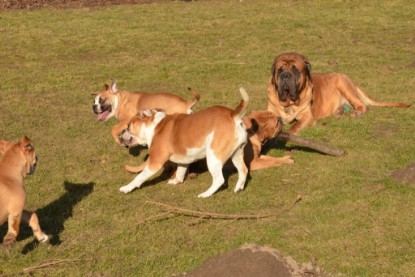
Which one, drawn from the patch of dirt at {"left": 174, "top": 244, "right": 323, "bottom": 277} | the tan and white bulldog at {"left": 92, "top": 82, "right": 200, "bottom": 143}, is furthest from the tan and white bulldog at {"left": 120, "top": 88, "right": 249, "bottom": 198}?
the tan and white bulldog at {"left": 92, "top": 82, "right": 200, "bottom": 143}

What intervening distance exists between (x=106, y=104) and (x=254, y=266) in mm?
6400

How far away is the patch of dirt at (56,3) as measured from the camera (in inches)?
974

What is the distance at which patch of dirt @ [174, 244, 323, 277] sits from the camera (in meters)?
6.52

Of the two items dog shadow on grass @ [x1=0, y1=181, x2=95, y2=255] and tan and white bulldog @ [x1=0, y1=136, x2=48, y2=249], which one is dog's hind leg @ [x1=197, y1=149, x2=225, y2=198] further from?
tan and white bulldog @ [x1=0, y1=136, x2=48, y2=249]

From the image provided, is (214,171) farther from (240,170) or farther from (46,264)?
(46,264)

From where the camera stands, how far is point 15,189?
276 inches

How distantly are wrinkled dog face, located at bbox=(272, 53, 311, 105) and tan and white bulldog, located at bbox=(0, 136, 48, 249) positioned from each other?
17.1 feet

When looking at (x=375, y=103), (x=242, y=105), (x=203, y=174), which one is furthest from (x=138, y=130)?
(x=375, y=103)

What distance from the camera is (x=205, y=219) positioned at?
7.86 m

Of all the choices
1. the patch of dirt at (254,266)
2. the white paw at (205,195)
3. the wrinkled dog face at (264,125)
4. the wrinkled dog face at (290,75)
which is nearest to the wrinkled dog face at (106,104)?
the wrinkled dog face at (290,75)

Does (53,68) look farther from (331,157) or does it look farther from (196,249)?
(196,249)

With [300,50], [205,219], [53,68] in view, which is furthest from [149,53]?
[205,219]

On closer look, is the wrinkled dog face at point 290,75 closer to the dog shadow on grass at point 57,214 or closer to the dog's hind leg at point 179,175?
the dog's hind leg at point 179,175

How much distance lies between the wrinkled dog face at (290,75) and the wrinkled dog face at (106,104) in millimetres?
2967
